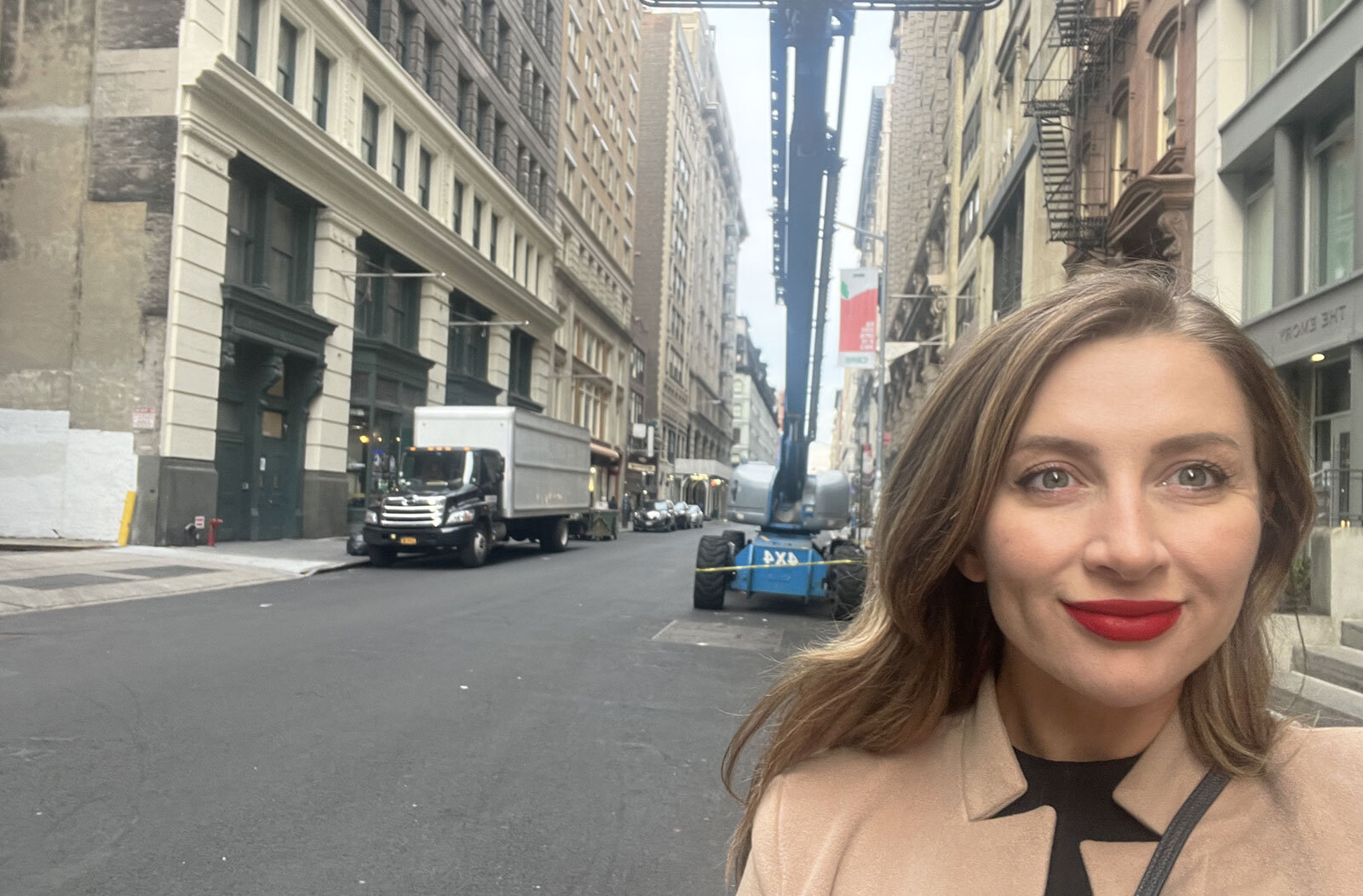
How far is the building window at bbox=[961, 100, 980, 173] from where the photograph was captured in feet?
123

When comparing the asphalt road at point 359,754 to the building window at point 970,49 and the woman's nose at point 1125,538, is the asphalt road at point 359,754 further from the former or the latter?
the building window at point 970,49

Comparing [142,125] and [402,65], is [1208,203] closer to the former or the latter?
[142,125]

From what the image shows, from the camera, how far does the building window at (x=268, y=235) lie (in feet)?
74.9

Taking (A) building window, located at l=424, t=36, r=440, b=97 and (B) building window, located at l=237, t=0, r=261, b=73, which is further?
(A) building window, located at l=424, t=36, r=440, b=97

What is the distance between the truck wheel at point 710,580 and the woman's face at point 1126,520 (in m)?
12.9

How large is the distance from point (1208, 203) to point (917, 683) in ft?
55.9

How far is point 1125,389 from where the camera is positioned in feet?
4.71

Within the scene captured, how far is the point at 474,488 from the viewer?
21172 mm

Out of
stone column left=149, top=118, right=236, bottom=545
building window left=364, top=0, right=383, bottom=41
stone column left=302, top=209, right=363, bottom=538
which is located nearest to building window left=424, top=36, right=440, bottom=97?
building window left=364, top=0, right=383, bottom=41

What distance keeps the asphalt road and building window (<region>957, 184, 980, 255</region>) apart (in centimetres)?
2848

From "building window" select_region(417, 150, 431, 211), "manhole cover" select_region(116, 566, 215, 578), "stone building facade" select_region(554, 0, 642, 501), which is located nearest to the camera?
"manhole cover" select_region(116, 566, 215, 578)

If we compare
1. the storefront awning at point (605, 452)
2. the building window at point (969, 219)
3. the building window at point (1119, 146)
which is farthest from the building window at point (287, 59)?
the storefront awning at point (605, 452)

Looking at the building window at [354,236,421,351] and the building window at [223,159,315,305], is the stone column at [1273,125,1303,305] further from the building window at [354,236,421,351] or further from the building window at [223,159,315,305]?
the building window at [354,236,421,351]

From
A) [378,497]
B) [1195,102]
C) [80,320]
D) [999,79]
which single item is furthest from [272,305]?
[999,79]
